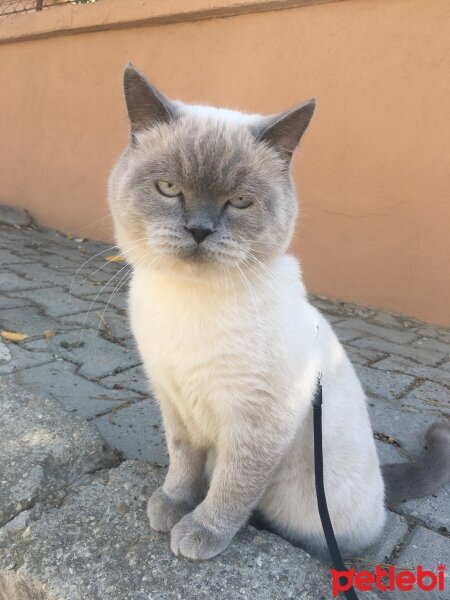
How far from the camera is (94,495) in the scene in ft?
4.80

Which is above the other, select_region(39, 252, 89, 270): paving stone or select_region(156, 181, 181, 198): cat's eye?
select_region(156, 181, 181, 198): cat's eye

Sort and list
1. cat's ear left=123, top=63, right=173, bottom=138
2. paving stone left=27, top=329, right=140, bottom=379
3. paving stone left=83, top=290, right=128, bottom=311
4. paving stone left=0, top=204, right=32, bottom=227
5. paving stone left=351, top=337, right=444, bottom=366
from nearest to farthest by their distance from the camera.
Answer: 1. cat's ear left=123, top=63, right=173, bottom=138
2. paving stone left=27, top=329, right=140, bottom=379
3. paving stone left=351, top=337, right=444, bottom=366
4. paving stone left=83, top=290, right=128, bottom=311
5. paving stone left=0, top=204, right=32, bottom=227

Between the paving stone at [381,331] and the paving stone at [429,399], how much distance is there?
67 cm

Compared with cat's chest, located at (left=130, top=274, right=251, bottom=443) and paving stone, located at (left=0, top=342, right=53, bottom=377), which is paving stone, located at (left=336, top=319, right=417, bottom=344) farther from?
cat's chest, located at (left=130, top=274, right=251, bottom=443)

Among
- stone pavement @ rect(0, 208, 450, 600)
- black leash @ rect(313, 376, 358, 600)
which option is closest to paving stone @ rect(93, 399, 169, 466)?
stone pavement @ rect(0, 208, 450, 600)

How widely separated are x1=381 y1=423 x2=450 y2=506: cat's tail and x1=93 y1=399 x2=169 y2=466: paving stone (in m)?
0.78

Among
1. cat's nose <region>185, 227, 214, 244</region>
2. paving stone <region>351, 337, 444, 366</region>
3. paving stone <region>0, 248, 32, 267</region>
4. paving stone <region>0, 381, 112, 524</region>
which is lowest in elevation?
paving stone <region>351, 337, 444, 366</region>

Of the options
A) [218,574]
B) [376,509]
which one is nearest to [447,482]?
[376,509]

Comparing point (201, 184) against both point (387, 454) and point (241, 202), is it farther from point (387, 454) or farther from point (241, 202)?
point (387, 454)

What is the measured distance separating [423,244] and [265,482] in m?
2.75

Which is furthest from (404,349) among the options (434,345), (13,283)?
(13,283)

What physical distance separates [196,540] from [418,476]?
87 centimetres

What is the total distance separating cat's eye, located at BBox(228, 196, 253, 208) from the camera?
53.5 inches

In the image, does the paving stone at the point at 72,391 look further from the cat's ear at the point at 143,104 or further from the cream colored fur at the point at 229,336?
the cat's ear at the point at 143,104
